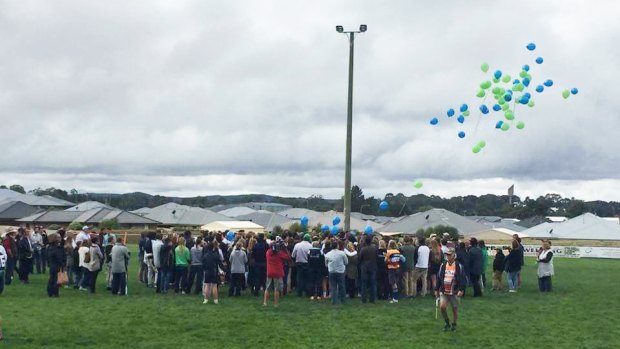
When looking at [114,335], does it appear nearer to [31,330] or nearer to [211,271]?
[31,330]

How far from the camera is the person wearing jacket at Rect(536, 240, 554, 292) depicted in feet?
66.9

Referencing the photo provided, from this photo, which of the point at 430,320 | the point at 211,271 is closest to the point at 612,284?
the point at 430,320

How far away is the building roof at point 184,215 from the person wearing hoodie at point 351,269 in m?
54.6

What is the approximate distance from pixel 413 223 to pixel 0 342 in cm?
4882

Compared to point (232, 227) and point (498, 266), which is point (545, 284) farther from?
point (232, 227)

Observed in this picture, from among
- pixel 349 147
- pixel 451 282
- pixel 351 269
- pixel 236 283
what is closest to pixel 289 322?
pixel 451 282

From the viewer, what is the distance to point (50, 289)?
17.3 meters

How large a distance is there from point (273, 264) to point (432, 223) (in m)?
42.2

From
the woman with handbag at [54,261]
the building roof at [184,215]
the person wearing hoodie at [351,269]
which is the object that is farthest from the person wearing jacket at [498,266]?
the building roof at [184,215]

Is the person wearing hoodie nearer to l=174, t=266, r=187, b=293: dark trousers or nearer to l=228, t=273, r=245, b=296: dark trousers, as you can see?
l=228, t=273, r=245, b=296: dark trousers

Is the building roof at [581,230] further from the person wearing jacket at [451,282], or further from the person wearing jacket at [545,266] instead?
the person wearing jacket at [451,282]

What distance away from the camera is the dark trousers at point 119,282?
58.6ft

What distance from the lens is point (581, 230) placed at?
62312mm

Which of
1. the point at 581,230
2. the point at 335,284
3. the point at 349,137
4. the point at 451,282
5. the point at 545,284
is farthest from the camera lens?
the point at 581,230
